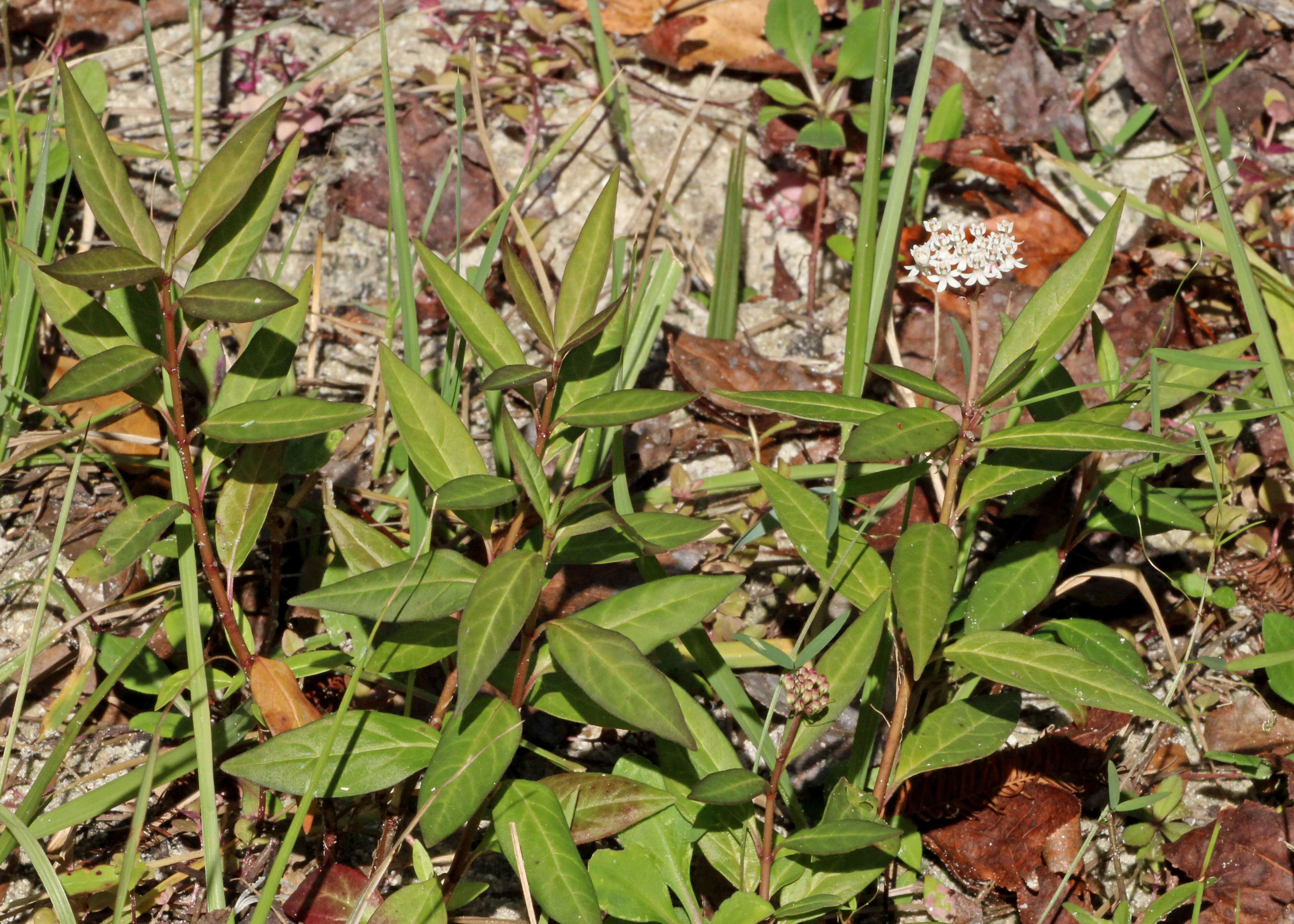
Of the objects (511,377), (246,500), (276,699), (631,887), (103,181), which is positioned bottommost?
(631,887)

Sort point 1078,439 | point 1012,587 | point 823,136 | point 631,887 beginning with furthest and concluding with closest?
point 823,136 → point 1012,587 → point 631,887 → point 1078,439

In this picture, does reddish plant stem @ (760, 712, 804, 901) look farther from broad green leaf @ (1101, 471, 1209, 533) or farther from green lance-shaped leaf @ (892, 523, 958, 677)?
broad green leaf @ (1101, 471, 1209, 533)

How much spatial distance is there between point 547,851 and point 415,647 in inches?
14.6

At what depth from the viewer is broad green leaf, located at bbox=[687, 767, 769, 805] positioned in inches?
52.2

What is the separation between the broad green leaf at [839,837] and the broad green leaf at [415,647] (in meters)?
0.58

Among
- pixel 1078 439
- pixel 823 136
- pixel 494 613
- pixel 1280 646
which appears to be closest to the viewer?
pixel 494 613

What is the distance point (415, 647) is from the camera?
60.3 inches

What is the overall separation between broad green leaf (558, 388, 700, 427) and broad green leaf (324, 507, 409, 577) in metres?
0.41

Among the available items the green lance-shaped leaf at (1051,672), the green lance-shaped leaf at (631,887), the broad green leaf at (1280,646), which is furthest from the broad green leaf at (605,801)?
the broad green leaf at (1280,646)

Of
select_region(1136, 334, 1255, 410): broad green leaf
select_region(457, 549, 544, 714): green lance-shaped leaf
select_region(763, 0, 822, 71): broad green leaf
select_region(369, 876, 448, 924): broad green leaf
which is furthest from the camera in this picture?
select_region(763, 0, 822, 71): broad green leaf

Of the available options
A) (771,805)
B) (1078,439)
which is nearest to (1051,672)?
(1078,439)

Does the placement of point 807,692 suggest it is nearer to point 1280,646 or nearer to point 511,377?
point 511,377

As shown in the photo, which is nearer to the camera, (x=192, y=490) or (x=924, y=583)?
(x=924, y=583)

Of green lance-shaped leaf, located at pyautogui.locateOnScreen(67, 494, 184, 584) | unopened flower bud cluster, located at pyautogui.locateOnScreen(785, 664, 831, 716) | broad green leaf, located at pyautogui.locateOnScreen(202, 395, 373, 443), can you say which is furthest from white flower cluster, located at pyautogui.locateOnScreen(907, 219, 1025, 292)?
green lance-shaped leaf, located at pyautogui.locateOnScreen(67, 494, 184, 584)
